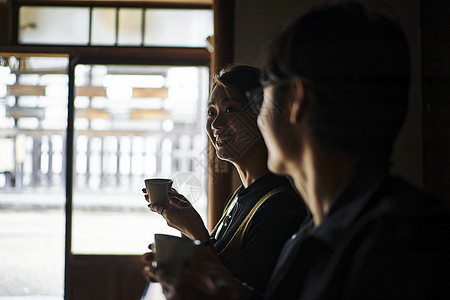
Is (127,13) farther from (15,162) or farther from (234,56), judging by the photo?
(15,162)

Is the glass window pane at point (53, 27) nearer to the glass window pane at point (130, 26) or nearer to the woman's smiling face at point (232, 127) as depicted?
the glass window pane at point (130, 26)

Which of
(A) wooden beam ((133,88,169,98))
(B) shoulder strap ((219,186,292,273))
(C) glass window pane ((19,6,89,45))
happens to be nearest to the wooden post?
(C) glass window pane ((19,6,89,45))

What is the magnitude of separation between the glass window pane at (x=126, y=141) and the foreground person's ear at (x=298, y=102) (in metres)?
5.31

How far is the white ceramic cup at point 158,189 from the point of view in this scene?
3.79 ft

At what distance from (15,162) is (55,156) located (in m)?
0.59

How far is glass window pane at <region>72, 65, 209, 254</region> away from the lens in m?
6.17

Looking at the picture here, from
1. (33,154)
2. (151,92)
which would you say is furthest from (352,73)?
(33,154)

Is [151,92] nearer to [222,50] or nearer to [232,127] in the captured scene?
[222,50]

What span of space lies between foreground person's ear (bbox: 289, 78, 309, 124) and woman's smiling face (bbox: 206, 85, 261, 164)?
0.51 metres

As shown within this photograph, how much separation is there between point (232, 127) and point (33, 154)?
6463mm

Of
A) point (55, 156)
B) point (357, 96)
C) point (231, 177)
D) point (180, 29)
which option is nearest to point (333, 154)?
point (357, 96)

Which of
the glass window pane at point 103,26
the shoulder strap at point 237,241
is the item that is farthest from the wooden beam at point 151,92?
the shoulder strap at point 237,241

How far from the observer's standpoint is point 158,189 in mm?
1162

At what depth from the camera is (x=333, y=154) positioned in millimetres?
599
